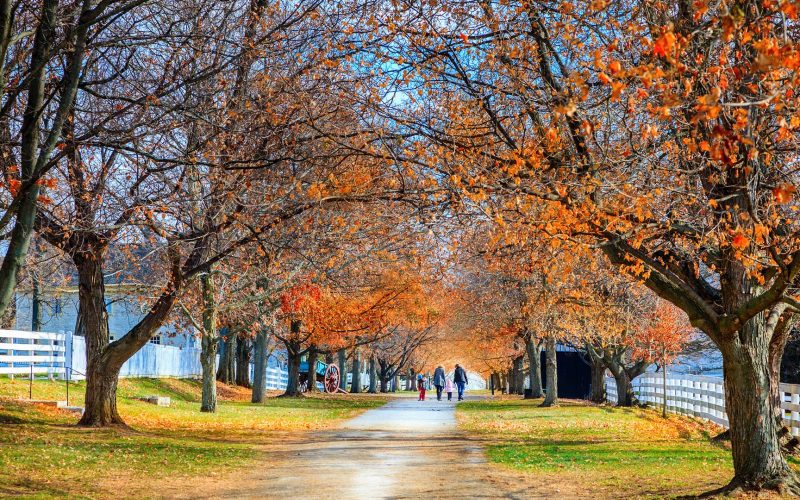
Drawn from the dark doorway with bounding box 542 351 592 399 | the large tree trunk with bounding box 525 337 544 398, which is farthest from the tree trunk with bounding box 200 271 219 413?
the dark doorway with bounding box 542 351 592 399

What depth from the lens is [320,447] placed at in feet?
53.8

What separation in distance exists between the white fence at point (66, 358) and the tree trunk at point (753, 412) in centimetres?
1823

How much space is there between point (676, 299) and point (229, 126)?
6897mm

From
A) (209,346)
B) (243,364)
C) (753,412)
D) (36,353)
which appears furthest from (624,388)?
(753,412)

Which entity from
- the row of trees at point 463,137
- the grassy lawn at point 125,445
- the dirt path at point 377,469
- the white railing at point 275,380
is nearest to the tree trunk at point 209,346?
the grassy lawn at point 125,445

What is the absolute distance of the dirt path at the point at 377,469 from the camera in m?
10.6

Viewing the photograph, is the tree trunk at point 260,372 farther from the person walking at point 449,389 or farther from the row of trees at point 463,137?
the row of trees at point 463,137

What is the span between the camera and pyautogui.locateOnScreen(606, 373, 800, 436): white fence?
55.5 feet

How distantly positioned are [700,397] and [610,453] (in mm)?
10969

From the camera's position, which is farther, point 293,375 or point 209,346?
point 293,375

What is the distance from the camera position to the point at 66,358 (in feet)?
89.8

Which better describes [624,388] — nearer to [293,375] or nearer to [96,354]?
[293,375]

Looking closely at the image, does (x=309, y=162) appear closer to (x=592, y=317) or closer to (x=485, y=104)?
(x=485, y=104)

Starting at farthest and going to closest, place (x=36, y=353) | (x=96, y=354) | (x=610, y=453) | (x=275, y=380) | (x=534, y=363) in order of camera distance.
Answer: (x=275, y=380), (x=534, y=363), (x=36, y=353), (x=96, y=354), (x=610, y=453)
